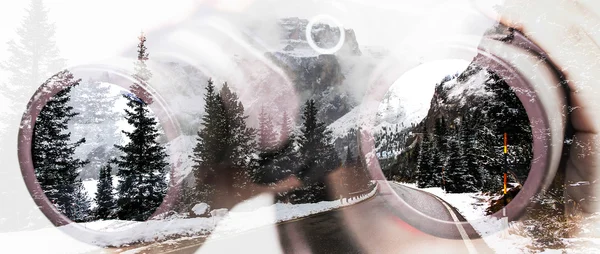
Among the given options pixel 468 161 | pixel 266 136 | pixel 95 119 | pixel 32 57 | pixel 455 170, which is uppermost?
pixel 32 57

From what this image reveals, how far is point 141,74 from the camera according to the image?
18.5 metres

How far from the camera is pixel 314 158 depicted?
26672mm

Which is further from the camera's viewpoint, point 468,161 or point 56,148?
point 468,161

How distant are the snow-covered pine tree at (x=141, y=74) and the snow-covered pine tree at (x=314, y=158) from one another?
12548 mm

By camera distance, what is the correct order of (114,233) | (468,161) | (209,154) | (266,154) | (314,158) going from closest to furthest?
(114,233), (209,154), (266,154), (314,158), (468,161)

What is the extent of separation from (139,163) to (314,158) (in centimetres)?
1321

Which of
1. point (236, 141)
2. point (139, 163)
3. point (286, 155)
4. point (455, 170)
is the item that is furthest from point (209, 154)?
point (455, 170)

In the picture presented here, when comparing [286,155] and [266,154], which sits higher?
[266,154]

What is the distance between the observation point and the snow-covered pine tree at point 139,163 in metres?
17.9

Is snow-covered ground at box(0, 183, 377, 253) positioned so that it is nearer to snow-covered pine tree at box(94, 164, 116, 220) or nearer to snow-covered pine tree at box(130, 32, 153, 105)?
snow-covered pine tree at box(130, 32, 153, 105)

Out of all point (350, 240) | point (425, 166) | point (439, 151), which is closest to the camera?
point (350, 240)

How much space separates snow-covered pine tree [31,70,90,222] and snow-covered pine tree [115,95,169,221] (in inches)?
89.5

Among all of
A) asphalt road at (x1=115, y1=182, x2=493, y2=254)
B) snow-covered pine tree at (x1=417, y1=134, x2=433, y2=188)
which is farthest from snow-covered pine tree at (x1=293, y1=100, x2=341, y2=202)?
snow-covered pine tree at (x1=417, y1=134, x2=433, y2=188)

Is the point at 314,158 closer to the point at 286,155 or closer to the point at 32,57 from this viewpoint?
the point at 286,155
